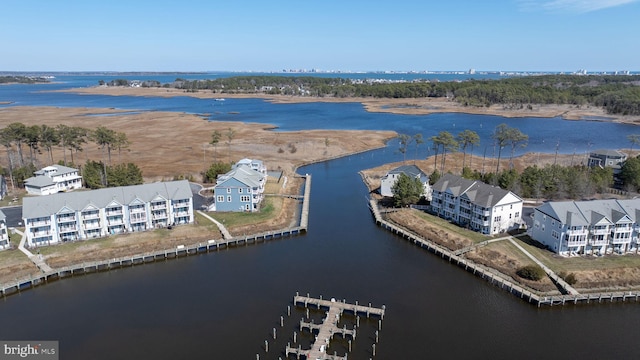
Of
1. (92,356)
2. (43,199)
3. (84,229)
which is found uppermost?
(43,199)

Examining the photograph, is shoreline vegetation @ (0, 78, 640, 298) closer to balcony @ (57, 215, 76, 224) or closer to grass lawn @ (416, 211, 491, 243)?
grass lawn @ (416, 211, 491, 243)

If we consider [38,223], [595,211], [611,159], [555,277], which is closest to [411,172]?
[595,211]

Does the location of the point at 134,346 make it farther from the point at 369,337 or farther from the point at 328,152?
the point at 328,152

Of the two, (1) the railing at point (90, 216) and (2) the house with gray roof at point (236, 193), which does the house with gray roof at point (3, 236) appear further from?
(2) the house with gray roof at point (236, 193)

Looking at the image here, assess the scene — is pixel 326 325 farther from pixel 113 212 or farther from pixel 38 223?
pixel 38 223

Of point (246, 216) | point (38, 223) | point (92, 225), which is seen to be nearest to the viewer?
point (38, 223)

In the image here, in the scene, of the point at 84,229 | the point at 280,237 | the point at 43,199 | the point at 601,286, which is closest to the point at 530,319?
the point at 601,286
